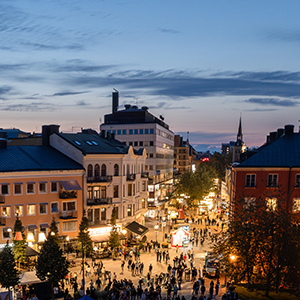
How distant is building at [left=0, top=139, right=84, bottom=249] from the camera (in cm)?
4006

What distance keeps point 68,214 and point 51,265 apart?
1635cm

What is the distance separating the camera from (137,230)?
4831cm

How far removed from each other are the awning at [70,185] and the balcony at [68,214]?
314 centimetres

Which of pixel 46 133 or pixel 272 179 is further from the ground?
pixel 46 133

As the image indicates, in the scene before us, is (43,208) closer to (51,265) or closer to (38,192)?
(38,192)

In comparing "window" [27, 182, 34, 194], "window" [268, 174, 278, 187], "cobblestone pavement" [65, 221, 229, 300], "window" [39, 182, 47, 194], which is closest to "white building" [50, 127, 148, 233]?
"window" [39, 182, 47, 194]

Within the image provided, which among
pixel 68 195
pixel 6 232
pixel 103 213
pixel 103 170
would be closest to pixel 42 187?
pixel 68 195

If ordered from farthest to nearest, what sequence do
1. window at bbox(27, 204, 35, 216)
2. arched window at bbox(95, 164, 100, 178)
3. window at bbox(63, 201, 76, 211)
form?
arched window at bbox(95, 164, 100, 178) < window at bbox(63, 201, 76, 211) < window at bbox(27, 204, 35, 216)

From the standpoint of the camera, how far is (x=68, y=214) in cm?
4431

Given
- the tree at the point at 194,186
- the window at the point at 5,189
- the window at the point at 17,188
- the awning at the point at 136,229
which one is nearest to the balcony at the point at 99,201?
the awning at the point at 136,229

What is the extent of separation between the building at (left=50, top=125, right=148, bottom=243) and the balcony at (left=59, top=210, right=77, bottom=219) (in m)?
1.93

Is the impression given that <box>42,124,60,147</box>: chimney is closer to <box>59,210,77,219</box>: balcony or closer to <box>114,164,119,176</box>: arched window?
<box>114,164,119,176</box>: arched window

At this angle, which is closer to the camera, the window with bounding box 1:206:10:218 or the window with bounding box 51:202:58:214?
the window with bounding box 1:206:10:218

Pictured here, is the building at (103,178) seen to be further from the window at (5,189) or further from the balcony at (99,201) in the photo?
the window at (5,189)
